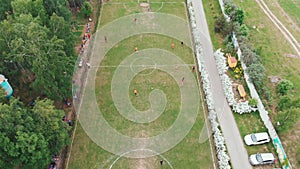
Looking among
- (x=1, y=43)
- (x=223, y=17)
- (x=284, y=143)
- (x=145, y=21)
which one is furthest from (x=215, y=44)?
(x=1, y=43)

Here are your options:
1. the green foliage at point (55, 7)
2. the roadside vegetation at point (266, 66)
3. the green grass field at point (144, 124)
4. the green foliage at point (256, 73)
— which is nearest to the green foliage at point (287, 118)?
the roadside vegetation at point (266, 66)

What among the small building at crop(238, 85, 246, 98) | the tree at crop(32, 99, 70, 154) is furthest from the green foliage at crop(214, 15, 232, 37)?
the tree at crop(32, 99, 70, 154)

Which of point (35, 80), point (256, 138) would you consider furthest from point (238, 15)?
point (35, 80)

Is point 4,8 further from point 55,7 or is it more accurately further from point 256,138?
point 256,138

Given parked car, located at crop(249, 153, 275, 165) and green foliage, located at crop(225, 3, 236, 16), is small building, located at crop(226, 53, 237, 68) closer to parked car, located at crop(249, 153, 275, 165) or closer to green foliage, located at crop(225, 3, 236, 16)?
green foliage, located at crop(225, 3, 236, 16)

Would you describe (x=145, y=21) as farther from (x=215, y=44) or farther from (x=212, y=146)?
(x=212, y=146)

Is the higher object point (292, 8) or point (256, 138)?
point (292, 8)

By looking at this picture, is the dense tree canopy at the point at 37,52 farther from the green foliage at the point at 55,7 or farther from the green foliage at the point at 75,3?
the green foliage at the point at 75,3

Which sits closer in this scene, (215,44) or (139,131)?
(139,131)
